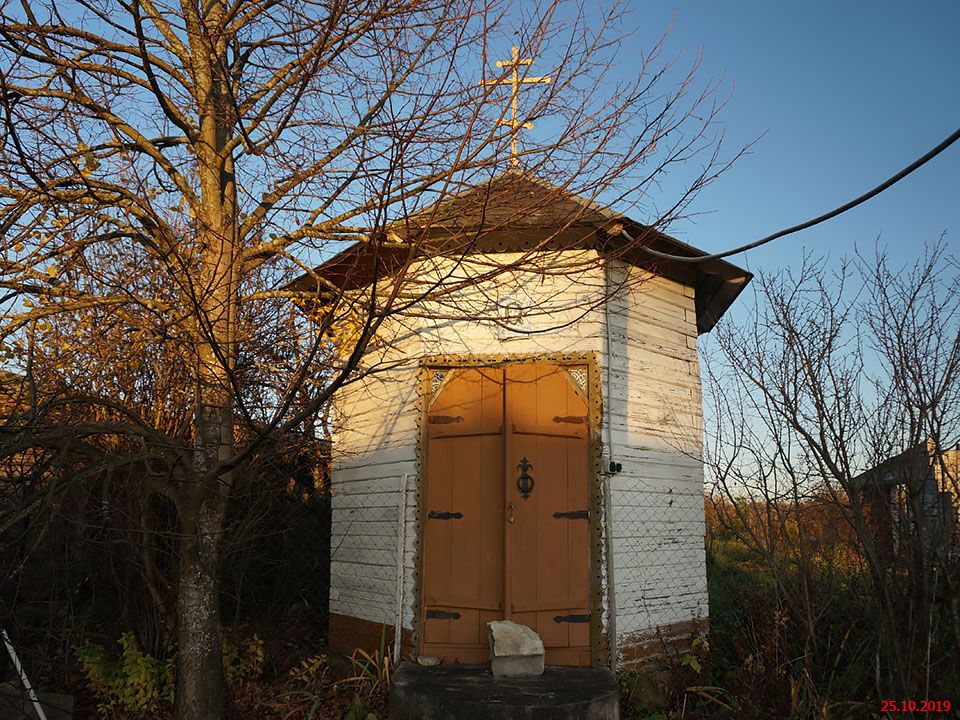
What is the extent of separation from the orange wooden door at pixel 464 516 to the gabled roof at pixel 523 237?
5.13 feet

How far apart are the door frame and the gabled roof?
3.74 ft

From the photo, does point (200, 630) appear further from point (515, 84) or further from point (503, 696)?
point (515, 84)

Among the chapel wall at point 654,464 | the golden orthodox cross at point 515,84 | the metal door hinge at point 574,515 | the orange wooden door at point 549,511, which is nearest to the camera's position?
the golden orthodox cross at point 515,84

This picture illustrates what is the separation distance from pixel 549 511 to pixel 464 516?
0.85 m

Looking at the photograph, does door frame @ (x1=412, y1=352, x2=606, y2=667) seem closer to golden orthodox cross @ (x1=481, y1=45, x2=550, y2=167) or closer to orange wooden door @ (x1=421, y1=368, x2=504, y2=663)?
orange wooden door @ (x1=421, y1=368, x2=504, y2=663)

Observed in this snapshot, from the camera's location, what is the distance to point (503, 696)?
20.6 ft

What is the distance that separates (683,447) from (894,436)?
218cm

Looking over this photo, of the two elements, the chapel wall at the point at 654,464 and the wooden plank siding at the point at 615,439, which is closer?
the chapel wall at the point at 654,464

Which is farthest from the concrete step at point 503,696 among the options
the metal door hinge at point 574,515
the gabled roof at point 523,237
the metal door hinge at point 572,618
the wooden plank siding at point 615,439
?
the gabled roof at point 523,237

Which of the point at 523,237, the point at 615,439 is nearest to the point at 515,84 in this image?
the point at 523,237

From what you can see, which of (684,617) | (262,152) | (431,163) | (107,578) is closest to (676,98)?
(431,163)

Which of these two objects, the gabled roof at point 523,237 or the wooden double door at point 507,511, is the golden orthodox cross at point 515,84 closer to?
the gabled roof at point 523,237

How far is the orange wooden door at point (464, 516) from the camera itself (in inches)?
292

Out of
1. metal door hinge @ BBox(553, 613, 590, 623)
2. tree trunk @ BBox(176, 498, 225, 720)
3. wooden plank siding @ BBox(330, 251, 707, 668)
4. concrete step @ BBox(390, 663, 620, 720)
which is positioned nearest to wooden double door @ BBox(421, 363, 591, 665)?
metal door hinge @ BBox(553, 613, 590, 623)
